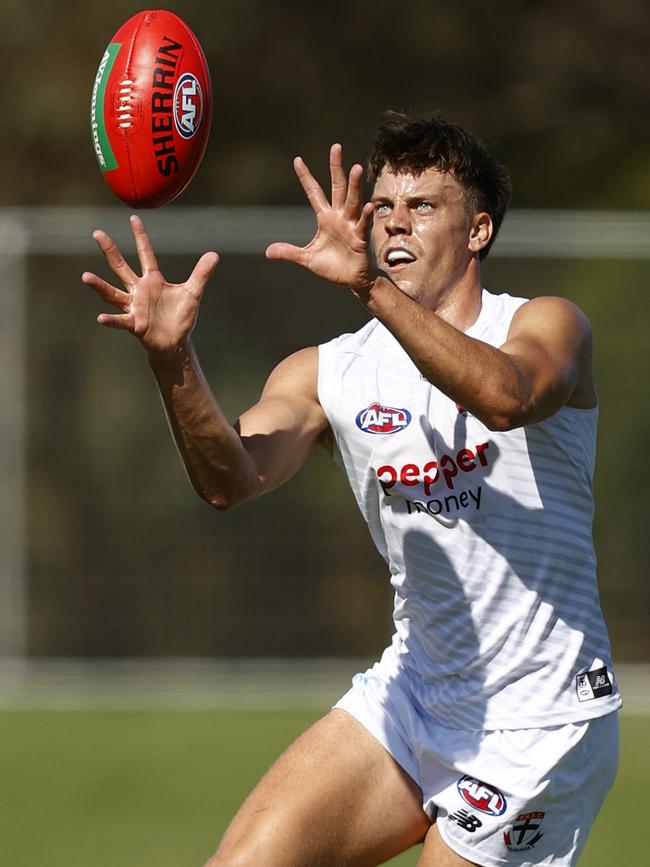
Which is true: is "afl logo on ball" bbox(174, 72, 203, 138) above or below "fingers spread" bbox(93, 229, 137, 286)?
above

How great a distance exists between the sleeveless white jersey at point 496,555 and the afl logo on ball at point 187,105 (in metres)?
0.92

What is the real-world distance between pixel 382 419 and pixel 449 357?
2.33 ft

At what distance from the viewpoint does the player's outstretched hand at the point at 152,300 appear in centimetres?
390

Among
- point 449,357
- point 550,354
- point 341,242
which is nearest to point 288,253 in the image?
point 341,242

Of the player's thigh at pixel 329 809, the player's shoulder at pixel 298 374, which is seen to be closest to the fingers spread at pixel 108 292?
the player's shoulder at pixel 298 374

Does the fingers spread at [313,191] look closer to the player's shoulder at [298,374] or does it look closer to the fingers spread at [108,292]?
the fingers spread at [108,292]

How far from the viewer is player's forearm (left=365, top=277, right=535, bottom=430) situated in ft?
11.7

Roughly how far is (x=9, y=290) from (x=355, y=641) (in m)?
2.66

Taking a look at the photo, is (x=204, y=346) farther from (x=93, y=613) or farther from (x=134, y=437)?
(x=93, y=613)

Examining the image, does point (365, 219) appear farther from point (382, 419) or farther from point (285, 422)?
point (285, 422)

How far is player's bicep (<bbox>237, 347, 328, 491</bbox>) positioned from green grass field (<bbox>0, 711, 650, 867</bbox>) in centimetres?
214

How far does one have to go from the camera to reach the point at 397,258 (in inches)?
171

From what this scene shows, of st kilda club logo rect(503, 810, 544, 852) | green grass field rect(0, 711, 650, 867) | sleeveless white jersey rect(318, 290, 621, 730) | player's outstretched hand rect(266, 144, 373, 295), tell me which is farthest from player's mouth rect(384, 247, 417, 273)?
green grass field rect(0, 711, 650, 867)

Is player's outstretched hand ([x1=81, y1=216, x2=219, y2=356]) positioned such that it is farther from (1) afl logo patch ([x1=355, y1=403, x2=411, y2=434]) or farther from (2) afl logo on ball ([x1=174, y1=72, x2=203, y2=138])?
(1) afl logo patch ([x1=355, y1=403, x2=411, y2=434])
